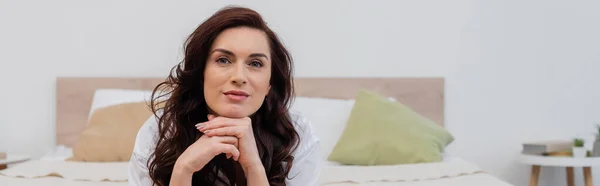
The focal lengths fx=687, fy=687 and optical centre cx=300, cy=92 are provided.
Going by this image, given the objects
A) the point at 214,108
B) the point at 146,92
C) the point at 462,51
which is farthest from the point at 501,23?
the point at 214,108

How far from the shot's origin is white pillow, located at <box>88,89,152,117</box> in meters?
3.25

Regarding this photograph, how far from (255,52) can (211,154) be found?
0.71 feet

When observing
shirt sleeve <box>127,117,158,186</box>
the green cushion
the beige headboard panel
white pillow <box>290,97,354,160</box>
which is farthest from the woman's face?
the beige headboard panel

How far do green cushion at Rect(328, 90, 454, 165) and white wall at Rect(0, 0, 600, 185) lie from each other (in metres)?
0.47

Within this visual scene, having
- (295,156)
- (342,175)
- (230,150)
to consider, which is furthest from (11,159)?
(230,150)

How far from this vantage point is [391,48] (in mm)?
3494

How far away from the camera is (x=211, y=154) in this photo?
1.30 metres

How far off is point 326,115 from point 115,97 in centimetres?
102

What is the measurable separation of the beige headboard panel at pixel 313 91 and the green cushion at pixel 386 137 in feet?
1.15

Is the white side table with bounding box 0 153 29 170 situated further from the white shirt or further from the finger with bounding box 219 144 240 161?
the finger with bounding box 219 144 240 161

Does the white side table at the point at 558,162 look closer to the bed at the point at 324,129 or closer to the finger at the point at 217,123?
the bed at the point at 324,129

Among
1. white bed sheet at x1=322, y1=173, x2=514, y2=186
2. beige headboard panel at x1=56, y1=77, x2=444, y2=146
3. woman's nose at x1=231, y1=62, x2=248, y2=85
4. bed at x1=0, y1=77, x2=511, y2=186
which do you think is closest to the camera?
woman's nose at x1=231, y1=62, x2=248, y2=85

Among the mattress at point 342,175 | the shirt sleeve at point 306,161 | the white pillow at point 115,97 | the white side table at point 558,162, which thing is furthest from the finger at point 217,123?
the white side table at point 558,162

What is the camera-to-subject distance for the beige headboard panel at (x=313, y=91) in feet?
11.4
